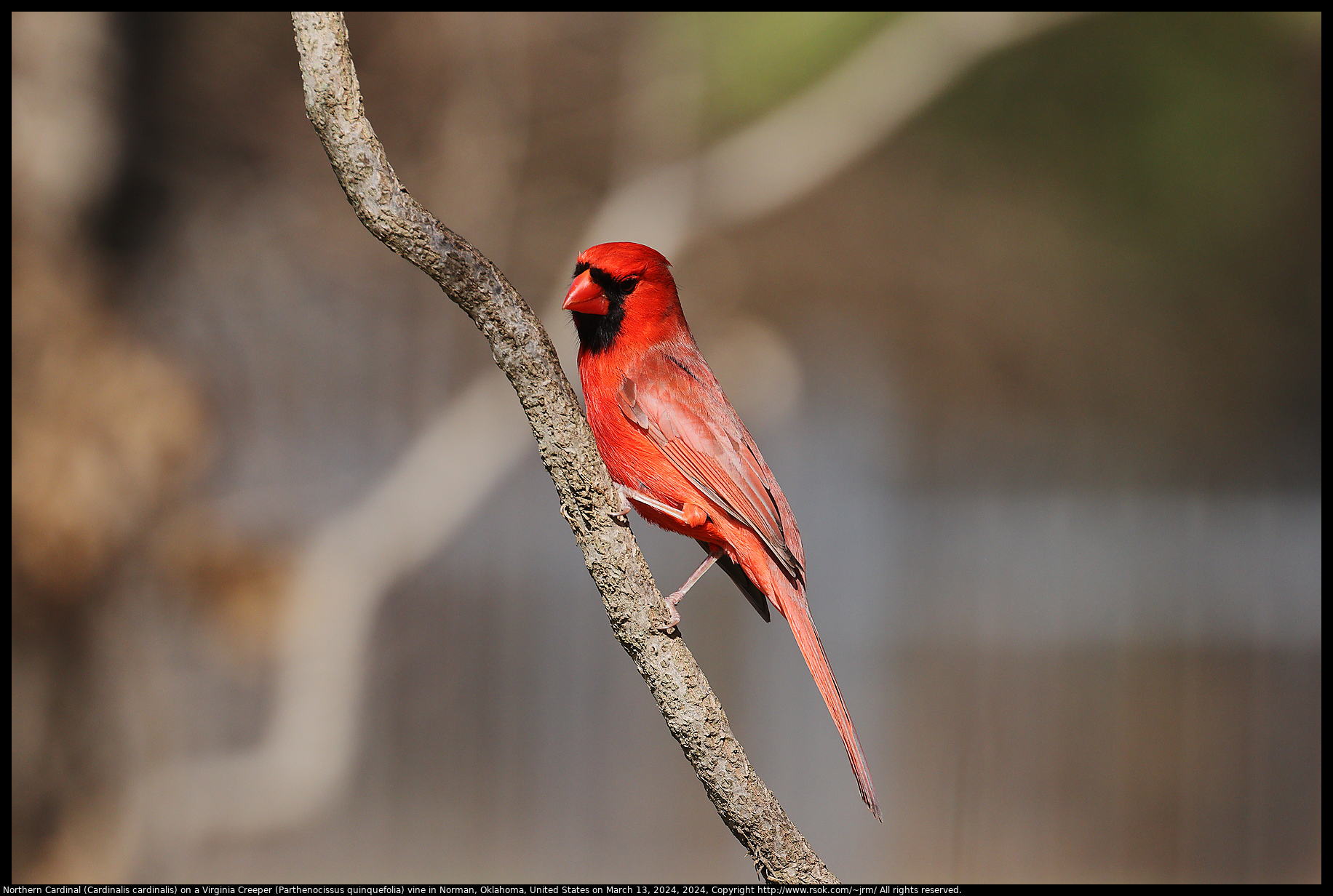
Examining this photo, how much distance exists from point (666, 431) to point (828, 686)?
1.36 feet

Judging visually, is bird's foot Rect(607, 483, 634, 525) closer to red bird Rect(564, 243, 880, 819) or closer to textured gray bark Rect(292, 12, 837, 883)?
textured gray bark Rect(292, 12, 837, 883)

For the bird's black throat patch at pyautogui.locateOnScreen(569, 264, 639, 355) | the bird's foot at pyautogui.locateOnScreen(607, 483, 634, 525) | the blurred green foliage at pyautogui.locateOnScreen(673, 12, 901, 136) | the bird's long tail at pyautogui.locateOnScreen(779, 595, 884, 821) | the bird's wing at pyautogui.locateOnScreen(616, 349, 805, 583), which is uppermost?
the blurred green foliage at pyautogui.locateOnScreen(673, 12, 901, 136)

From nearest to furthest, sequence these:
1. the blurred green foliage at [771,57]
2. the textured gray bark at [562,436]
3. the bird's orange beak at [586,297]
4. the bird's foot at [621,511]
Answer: the textured gray bark at [562,436] < the bird's foot at [621,511] < the bird's orange beak at [586,297] < the blurred green foliage at [771,57]

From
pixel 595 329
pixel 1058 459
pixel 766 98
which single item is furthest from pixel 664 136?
pixel 595 329

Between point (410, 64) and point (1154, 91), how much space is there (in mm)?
3098

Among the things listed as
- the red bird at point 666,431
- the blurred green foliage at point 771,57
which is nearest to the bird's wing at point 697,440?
the red bird at point 666,431

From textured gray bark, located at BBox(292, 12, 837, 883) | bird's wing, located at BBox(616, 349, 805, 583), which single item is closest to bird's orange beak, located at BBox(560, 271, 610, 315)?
bird's wing, located at BBox(616, 349, 805, 583)

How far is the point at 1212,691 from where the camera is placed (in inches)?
137

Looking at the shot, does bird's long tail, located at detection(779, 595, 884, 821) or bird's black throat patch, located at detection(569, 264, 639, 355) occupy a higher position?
bird's black throat patch, located at detection(569, 264, 639, 355)

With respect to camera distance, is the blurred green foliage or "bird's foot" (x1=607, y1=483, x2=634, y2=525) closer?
"bird's foot" (x1=607, y1=483, x2=634, y2=525)

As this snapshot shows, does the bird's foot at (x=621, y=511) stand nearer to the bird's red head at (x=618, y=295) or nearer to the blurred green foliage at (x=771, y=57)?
the bird's red head at (x=618, y=295)

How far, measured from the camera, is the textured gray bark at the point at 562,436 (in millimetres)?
832

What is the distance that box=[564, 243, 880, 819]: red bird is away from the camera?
1247mm

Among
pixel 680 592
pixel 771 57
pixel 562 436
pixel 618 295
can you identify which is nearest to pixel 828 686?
pixel 680 592
